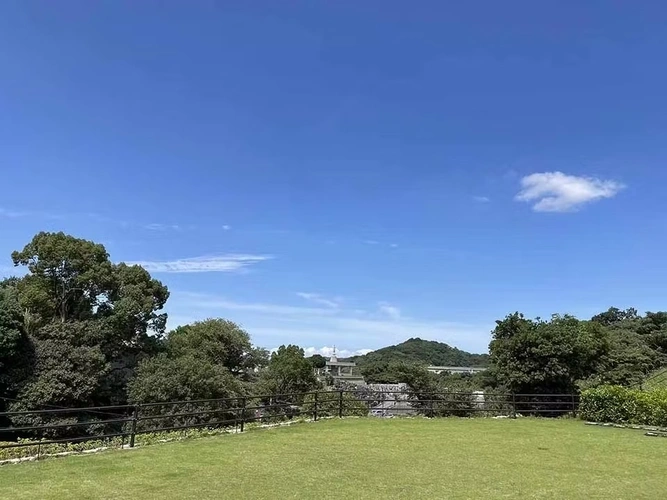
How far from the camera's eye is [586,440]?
39.4 feet

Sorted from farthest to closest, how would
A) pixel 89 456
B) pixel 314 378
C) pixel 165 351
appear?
pixel 314 378
pixel 165 351
pixel 89 456

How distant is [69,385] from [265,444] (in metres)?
20.4

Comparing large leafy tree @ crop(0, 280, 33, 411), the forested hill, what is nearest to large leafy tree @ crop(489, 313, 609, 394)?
large leafy tree @ crop(0, 280, 33, 411)

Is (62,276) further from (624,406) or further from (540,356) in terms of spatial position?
(624,406)

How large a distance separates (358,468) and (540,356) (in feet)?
51.8

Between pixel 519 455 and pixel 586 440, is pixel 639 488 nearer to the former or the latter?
pixel 519 455

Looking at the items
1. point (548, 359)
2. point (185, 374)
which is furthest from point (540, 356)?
point (185, 374)

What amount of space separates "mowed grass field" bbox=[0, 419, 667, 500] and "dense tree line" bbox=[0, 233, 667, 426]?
1017 centimetres

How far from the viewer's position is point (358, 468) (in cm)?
833

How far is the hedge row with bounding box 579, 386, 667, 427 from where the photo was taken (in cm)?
1489

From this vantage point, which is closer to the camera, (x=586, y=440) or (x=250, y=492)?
(x=250, y=492)

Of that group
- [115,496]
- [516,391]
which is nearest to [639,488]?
[115,496]

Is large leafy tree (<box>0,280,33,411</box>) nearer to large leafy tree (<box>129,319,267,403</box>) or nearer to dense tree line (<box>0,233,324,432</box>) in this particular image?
dense tree line (<box>0,233,324,432</box>)

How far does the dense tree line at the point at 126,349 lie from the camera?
73.4 ft
